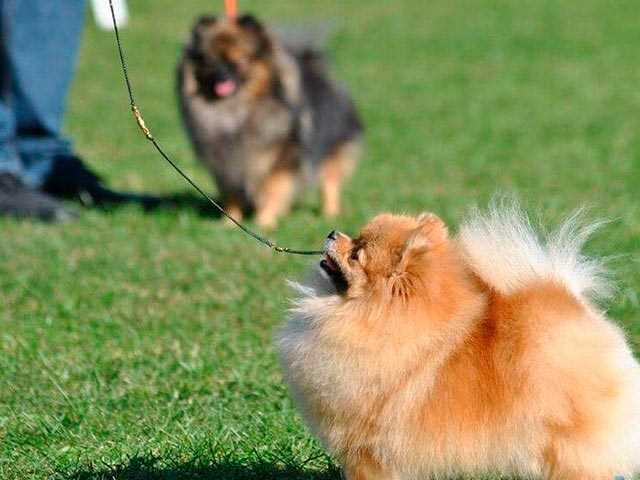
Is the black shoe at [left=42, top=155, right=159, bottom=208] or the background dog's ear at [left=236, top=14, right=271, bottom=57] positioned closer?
the background dog's ear at [left=236, top=14, right=271, bottom=57]

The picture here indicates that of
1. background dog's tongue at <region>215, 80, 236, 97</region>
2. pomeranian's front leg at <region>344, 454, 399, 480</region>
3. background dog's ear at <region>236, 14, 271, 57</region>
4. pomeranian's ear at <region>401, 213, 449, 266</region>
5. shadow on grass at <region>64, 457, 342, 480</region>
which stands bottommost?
shadow on grass at <region>64, 457, 342, 480</region>

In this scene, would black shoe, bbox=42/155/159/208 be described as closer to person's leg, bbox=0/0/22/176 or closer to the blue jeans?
the blue jeans

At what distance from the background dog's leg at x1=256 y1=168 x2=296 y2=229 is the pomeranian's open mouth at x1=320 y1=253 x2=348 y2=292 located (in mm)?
4866

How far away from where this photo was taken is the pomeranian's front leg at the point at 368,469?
11.2 feet

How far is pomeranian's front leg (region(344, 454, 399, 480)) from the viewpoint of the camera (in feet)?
11.2

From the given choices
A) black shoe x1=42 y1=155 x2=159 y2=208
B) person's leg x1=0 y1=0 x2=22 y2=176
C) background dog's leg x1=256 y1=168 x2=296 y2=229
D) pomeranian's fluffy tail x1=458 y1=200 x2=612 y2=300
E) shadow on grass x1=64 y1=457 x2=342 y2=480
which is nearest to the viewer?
pomeranian's fluffy tail x1=458 y1=200 x2=612 y2=300

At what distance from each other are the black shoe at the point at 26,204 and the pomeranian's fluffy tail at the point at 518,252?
15.5 feet

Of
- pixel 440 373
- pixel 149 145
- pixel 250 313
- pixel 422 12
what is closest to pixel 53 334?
pixel 250 313

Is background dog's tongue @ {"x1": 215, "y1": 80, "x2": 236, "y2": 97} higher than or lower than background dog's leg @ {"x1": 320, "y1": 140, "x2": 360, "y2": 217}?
higher

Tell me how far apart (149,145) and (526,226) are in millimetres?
8268

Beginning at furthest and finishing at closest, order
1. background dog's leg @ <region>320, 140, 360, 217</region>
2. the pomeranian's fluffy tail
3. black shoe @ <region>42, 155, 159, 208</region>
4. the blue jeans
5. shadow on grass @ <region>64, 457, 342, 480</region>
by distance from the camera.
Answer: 1. background dog's leg @ <region>320, 140, 360, 217</region>
2. black shoe @ <region>42, 155, 159, 208</region>
3. the blue jeans
4. shadow on grass @ <region>64, 457, 342, 480</region>
5. the pomeranian's fluffy tail

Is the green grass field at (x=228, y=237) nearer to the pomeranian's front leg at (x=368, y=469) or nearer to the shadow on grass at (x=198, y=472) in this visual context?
the shadow on grass at (x=198, y=472)

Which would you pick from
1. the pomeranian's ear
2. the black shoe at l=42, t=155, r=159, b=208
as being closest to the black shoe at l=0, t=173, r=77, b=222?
the black shoe at l=42, t=155, r=159, b=208

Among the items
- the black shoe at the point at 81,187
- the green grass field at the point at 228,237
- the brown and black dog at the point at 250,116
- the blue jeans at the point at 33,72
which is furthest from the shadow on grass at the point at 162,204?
the blue jeans at the point at 33,72
